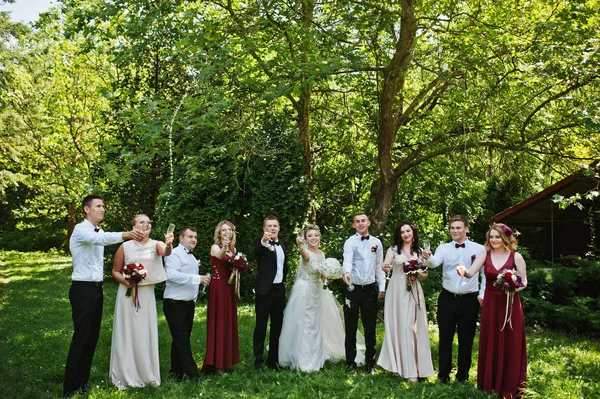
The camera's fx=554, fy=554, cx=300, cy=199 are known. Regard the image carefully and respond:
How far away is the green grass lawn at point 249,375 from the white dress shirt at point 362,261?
1239 millimetres

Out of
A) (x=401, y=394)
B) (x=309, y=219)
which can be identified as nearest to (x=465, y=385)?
(x=401, y=394)

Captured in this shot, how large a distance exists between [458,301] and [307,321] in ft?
6.79

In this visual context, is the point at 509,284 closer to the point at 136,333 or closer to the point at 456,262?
the point at 456,262

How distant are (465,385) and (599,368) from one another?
7.40 feet

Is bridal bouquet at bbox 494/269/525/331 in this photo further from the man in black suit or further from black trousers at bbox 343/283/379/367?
the man in black suit

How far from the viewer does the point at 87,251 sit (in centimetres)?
626

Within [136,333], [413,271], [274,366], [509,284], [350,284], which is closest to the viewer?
[509,284]

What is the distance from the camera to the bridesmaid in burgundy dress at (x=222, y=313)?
7.12m

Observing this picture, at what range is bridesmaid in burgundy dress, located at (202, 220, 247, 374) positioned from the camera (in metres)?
7.12

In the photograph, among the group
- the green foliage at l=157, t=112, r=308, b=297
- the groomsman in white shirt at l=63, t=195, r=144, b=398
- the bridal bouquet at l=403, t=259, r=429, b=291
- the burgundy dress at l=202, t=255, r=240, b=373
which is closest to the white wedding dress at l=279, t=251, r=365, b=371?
the burgundy dress at l=202, t=255, r=240, b=373

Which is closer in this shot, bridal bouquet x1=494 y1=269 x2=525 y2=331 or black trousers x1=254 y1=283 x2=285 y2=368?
bridal bouquet x1=494 y1=269 x2=525 y2=331

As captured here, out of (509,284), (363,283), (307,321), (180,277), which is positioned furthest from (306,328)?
(509,284)

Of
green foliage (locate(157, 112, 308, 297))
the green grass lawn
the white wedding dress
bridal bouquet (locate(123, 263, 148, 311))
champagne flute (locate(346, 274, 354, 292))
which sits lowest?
the green grass lawn

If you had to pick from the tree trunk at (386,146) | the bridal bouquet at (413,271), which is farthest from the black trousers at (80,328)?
the tree trunk at (386,146)
